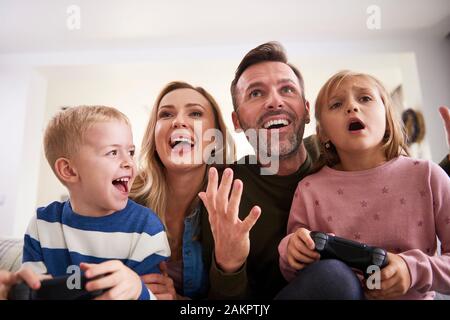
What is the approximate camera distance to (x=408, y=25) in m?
1.21

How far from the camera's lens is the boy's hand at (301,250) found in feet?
2.44

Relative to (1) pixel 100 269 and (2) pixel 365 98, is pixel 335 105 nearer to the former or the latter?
(2) pixel 365 98

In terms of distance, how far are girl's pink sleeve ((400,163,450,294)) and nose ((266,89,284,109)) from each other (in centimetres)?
41

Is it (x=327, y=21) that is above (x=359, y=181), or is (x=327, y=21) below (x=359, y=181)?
above

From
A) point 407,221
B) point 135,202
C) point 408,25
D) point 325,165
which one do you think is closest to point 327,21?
point 408,25

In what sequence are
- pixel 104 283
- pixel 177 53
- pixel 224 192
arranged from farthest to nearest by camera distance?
pixel 177 53 < pixel 224 192 < pixel 104 283

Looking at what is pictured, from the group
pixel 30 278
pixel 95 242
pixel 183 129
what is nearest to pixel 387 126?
pixel 183 129

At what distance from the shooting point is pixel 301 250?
2.49ft

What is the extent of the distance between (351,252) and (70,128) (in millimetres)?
722

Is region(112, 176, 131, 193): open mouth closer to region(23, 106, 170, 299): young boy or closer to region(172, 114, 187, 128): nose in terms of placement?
region(23, 106, 170, 299): young boy
